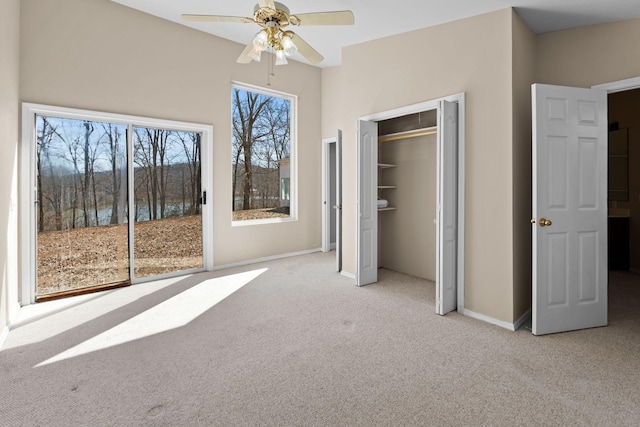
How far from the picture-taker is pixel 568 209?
286 centimetres

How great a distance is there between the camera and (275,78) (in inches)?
214

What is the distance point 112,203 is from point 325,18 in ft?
10.6

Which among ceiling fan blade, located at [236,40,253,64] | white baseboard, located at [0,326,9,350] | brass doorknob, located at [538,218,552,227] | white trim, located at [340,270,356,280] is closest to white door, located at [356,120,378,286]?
white trim, located at [340,270,356,280]

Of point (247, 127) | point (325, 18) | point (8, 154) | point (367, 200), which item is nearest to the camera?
point (325, 18)

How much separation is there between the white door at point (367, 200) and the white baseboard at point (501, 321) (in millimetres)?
1303

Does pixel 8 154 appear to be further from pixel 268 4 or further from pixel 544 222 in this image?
pixel 544 222

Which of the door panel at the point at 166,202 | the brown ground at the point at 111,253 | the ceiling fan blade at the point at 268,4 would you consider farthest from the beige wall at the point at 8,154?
the ceiling fan blade at the point at 268,4

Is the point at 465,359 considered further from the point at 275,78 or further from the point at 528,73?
the point at 275,78

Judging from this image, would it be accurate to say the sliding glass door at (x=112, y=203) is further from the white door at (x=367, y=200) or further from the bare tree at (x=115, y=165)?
the white door at (x=367, y=200)

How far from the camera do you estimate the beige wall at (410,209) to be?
4371mm

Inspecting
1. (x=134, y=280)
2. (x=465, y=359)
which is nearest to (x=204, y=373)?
(x=465, y=359)

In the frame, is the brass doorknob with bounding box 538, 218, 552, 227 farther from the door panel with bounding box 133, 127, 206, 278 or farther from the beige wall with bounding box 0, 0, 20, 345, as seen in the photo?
the beige wall with bounding box 0, 0, 20, 345

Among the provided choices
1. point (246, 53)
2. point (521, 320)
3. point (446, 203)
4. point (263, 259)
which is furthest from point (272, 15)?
point (263, 259)

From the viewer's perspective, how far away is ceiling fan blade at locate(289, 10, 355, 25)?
259 cm
